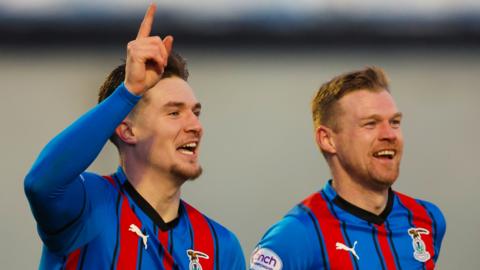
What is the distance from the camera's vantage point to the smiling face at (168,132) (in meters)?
3.29

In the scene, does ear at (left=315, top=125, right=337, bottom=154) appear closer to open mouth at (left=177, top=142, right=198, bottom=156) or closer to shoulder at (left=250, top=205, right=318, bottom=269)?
shoulder at (left=250, top=205, right=318, bottom=269)

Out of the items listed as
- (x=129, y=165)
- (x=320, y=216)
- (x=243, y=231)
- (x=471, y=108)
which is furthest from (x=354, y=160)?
(x=471, y=108)

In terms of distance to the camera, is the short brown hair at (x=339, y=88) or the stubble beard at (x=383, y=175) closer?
the stubble beard at (x=383, y=175)

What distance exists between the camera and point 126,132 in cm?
338

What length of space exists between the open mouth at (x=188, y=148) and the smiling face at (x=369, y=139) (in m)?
0.71

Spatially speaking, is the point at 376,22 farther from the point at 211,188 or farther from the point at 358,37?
the point at 211,188

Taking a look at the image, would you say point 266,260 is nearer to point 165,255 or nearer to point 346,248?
point 346,248

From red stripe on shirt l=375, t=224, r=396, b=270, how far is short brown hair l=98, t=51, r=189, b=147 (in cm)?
96

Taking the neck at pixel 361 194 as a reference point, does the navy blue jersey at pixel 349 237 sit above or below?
below

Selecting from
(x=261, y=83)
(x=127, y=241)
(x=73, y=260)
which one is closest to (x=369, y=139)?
(x=127, y=241)

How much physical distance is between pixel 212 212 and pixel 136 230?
2487 mm

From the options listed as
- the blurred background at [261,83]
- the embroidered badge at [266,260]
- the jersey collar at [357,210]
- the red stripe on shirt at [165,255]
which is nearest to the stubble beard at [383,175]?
the jersey collar at [357,210]

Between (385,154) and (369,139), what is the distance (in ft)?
0.28

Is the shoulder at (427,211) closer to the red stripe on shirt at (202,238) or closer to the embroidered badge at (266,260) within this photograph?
the embroidered badge at (266,260)
